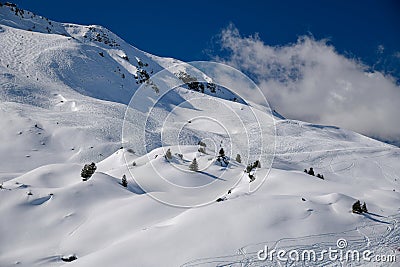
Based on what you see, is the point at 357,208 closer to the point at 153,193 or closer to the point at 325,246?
the point at 325,246

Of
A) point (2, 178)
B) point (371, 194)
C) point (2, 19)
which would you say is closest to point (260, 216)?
point (371, 194)

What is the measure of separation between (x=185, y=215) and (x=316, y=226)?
6179 mm

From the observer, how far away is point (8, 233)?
16.1 m

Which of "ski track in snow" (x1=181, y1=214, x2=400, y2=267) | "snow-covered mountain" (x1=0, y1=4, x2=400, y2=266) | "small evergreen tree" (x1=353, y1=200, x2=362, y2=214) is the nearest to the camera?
"ski track in snow" (x1=181, y1=214, x2=400, y2=267)

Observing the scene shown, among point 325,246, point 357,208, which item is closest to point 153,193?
point 325,246

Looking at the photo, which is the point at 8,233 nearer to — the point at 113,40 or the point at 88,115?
the point at 88,115

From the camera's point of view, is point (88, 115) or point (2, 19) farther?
point (2, 19)

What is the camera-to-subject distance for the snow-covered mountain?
42.8 ft

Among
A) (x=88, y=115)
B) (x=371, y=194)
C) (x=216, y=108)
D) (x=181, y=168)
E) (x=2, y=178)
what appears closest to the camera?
(x=371, y=194)

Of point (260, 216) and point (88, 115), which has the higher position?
point (88, 115)

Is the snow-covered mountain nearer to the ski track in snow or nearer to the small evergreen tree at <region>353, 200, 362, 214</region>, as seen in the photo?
the ski track in snow

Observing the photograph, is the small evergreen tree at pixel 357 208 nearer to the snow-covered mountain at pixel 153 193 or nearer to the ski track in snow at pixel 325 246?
the snow-covered mountain at pixel 153 193

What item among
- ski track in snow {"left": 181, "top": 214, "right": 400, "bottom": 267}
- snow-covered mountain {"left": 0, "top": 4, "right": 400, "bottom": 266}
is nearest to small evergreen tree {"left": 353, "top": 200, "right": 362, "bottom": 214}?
snow-covered mountain {"left": 0, "top": 4, "right": 400, "bottom": 266}

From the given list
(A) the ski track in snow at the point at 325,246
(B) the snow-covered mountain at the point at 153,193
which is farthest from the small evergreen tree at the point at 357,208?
(A) the ski track in snow at the point at 325,246
